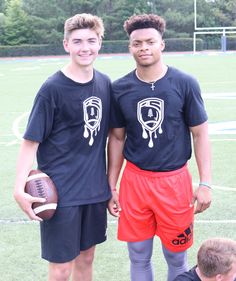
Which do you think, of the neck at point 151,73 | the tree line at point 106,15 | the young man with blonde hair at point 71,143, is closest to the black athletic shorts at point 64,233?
the young man with blonde hair at point 71,143

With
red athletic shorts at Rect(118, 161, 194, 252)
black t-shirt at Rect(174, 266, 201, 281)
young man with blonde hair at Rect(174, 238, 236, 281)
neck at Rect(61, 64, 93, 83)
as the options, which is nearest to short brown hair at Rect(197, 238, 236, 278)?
young man with blonde hair at Rect(174, 238, 236, 281)

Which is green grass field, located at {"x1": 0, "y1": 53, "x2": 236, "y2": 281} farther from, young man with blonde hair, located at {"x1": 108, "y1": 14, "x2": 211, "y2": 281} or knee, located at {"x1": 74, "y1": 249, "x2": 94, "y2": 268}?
young man with blonde hair, located at {"x1": 108, "y1": 14, "x2": 211, "y2": 281}

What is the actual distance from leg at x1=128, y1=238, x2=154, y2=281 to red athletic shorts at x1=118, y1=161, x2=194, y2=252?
5cm

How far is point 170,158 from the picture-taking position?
10.7ft

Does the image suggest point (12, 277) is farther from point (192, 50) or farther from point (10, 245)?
point (192, 50)

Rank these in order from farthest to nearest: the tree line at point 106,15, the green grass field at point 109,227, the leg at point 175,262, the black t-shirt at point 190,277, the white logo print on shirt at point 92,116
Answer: the tree line at point 106,15 < the green grass field at point 109,227 < the leg at point 175,262 < the white logo print on shirt at point 92,116 < the black t-shirt at point 190,277

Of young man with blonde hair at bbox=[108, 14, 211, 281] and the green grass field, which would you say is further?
the green grass field

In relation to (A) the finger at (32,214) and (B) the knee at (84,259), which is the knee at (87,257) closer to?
(B) the knee at (84,259)

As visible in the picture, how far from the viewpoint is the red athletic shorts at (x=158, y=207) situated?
3.27 meters

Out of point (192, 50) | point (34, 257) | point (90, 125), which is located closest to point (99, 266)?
point (34, 257)

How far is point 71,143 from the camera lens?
3.14 meters

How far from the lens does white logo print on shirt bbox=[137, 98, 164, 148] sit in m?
3.19

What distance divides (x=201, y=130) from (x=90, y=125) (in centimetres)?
68

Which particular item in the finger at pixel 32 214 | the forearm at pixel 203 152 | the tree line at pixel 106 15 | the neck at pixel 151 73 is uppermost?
the neck at pixel 151 73
